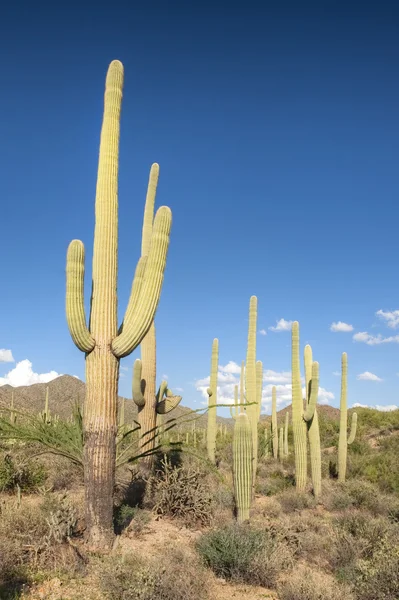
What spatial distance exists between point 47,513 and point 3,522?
2.21 ft

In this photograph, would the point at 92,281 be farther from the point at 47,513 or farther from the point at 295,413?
the point at 295,413

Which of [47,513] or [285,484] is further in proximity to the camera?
[285,484]

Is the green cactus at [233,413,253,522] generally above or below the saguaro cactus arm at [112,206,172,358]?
below

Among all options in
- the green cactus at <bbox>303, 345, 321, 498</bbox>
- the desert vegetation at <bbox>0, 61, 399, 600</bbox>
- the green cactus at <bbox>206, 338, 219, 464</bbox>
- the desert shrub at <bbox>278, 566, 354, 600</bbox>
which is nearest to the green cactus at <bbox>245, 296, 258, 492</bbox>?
Result: the green cactus at <bbox>303, 345, 321, 498</bbox>

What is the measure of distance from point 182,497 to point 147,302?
466 cm

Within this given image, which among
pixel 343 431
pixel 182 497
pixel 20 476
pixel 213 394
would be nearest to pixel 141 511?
pixel 182 497

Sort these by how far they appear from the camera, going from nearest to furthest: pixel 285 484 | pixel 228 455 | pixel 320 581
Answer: pixel 320 581 → pixel 285 484 → pixel 228 455

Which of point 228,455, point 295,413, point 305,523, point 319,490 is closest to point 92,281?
point 305,523

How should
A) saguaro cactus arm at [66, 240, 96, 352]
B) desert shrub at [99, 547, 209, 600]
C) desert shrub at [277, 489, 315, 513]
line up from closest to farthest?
desert shrub at [99, 547, 209, 600]
saguaro cactus arm at [66, 240, 96, 352]
desert shrub at [277, 489, 315, 513]

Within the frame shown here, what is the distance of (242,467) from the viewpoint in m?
10.1

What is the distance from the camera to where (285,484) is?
15047 mm

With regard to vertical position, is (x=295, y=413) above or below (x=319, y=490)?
above

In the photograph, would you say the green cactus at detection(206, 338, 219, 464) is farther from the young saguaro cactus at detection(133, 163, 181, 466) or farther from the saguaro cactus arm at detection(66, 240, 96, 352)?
the saguaro cactus arm at detection(66, 240, 96, 352)

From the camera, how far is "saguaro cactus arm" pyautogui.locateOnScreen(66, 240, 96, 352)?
7625 millimetres
